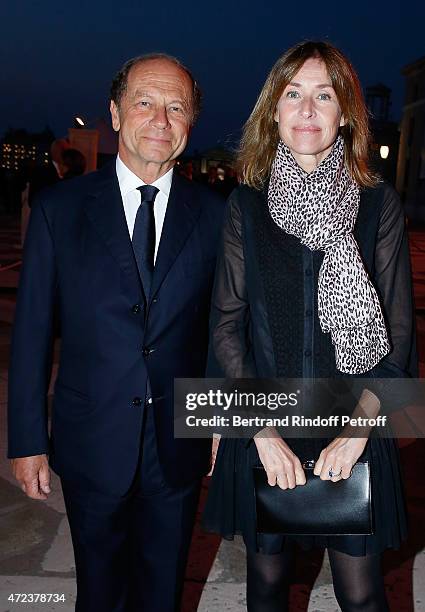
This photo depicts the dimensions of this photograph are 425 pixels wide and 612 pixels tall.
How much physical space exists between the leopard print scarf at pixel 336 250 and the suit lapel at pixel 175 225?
299mm

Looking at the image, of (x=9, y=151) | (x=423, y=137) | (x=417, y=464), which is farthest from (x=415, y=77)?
(x=9, y=151)

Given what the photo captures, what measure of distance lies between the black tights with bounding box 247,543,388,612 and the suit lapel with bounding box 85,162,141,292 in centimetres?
98

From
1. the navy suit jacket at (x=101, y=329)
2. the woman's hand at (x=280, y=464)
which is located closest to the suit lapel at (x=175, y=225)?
the navy suit jacket at (x=101, y=329)

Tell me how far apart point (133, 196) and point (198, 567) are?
1914mm

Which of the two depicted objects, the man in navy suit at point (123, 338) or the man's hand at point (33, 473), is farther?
the man's hand at point (33, 473)

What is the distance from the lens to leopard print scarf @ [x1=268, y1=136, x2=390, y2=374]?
1797mm

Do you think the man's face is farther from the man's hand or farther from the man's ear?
the man's hand

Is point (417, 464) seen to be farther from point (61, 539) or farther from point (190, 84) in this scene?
point (190, 84)

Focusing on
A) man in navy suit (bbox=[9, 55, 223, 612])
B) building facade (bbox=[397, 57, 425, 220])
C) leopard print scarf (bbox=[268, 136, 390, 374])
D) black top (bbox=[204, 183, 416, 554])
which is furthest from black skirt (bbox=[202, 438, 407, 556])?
building facade (bbox=[397, 57, 425, 220])

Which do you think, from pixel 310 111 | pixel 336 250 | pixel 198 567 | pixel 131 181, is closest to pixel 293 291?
pixel 336 250

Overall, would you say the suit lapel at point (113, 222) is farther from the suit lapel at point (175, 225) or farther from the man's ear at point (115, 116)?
the man's ear at point (115, 116)

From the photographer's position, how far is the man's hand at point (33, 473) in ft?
6.75

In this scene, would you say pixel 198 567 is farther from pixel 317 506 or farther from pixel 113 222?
pixel 113 222

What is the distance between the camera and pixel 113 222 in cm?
194
